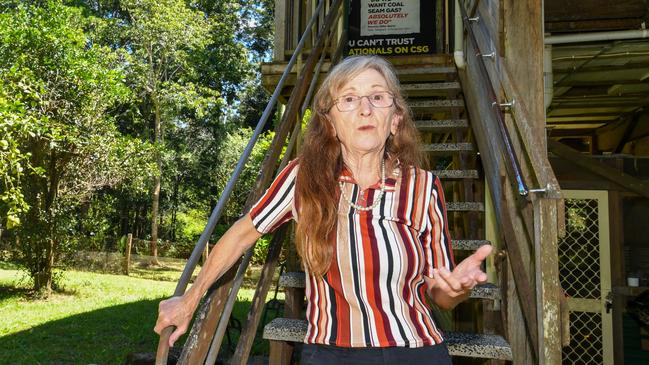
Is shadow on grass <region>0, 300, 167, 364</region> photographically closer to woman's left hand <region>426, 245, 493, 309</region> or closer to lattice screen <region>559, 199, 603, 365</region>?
lattice screen <region>559, 199, 603, 365</region>

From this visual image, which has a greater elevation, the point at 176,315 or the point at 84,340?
the point at 176,315

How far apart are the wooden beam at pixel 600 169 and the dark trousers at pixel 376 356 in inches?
175

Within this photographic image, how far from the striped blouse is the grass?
208 inches

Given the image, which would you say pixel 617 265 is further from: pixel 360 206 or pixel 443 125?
pixel 360 206

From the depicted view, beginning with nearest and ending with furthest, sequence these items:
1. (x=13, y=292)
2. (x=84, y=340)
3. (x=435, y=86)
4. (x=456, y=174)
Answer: (x=456, y=174)
(x=435, y=86)
(x=84, y=340)
(x=13, y=292)

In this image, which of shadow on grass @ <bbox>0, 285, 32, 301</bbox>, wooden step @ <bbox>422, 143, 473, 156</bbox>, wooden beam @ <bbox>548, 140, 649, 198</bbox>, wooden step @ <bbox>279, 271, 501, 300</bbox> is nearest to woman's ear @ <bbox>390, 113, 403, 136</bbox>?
wooden step @ <bbox>279, 271, 501, 300</bbox>

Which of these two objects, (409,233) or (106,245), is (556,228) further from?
(106,245)

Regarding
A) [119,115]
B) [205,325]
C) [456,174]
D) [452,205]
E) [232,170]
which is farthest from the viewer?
[232,170]

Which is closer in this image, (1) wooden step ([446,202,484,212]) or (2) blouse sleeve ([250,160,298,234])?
(2) blouse sleeve ([250,160,298,234])

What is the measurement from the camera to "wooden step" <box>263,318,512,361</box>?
7.24ft

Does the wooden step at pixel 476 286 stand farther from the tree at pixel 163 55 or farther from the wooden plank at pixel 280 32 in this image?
the tree at pixel 163 55

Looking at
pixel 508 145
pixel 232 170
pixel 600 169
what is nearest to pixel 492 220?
pixel 508 145

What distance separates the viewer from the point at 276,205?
1.46 metres

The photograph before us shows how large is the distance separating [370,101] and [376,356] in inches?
26.4
